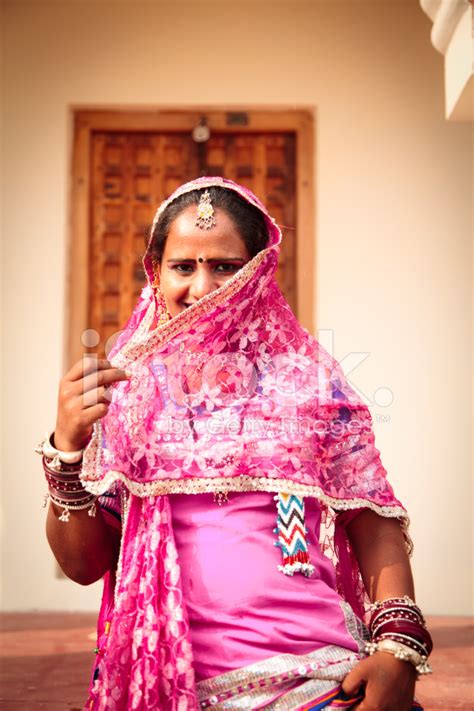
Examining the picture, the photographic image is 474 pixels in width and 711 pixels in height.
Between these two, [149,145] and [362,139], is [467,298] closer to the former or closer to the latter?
[362,139]

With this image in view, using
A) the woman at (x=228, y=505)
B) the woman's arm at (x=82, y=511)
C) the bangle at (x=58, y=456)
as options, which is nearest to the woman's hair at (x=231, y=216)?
the woman at (x=228, y=505)

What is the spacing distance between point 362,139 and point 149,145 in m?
1.36

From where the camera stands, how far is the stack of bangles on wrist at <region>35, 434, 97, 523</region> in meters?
1.77

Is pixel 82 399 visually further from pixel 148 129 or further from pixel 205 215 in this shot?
pixel 148 129

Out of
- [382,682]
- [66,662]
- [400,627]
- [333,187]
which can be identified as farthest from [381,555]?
[333,187]

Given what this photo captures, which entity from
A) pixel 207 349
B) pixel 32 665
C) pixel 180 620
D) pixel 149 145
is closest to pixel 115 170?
pixel 149 145

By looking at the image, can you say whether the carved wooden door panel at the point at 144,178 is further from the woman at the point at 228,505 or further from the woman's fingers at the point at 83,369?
the woman's fingers at the point at 83,369

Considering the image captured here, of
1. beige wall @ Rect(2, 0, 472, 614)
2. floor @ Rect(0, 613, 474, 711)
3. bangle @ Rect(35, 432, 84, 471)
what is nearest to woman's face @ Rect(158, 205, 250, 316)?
bangle @ Rect(35, 432, 84, 471)

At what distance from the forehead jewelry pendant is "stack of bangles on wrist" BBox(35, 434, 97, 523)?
25.3 inches

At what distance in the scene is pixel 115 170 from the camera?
5504mm

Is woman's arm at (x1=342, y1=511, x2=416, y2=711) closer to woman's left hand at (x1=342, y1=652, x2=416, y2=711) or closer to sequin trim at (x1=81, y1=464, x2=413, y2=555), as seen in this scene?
woman's left hand at (x1=342, y1=652, x2=416, y2=711)

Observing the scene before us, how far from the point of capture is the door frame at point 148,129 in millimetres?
5383

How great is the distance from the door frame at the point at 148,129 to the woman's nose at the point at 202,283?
335 centimetres

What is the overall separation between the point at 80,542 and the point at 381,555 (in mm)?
679
